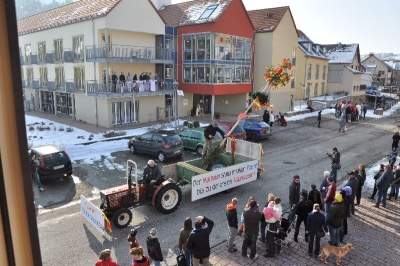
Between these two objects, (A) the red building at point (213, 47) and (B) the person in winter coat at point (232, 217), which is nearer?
(B) the person in winter coat at point (232, 217)

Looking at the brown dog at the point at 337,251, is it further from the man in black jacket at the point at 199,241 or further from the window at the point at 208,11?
the window at the point at 208,11

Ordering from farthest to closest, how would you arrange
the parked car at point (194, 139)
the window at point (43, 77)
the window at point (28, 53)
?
the window at point (28, 53) < the window at point (43, 77) < the parked car at point (194, 139)

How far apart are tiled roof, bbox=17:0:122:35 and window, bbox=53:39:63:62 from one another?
1.41 meters

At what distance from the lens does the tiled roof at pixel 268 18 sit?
33.6 meters

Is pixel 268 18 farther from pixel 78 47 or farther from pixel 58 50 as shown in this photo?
pixel 58 50

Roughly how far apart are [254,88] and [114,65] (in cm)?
1614

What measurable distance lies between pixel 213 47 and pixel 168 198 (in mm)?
20619

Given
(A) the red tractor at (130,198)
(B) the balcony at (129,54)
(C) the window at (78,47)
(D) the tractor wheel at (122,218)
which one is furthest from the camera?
(C) the window at (78,47)

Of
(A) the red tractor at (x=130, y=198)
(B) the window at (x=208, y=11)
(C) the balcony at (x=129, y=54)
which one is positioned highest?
(B) the window at (x=208, y=11)

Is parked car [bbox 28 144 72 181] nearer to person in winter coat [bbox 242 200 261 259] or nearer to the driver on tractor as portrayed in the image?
the driver on tractor

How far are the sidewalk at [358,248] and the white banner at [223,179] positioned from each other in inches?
100

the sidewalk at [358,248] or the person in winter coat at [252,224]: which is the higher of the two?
the person in winter coat at [252,224]

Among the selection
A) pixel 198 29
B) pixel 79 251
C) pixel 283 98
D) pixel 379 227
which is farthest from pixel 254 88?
pixel 79 251

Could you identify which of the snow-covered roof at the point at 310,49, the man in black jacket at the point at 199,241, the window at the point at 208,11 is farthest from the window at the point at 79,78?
the snow-covered roof at the point at 310,49
